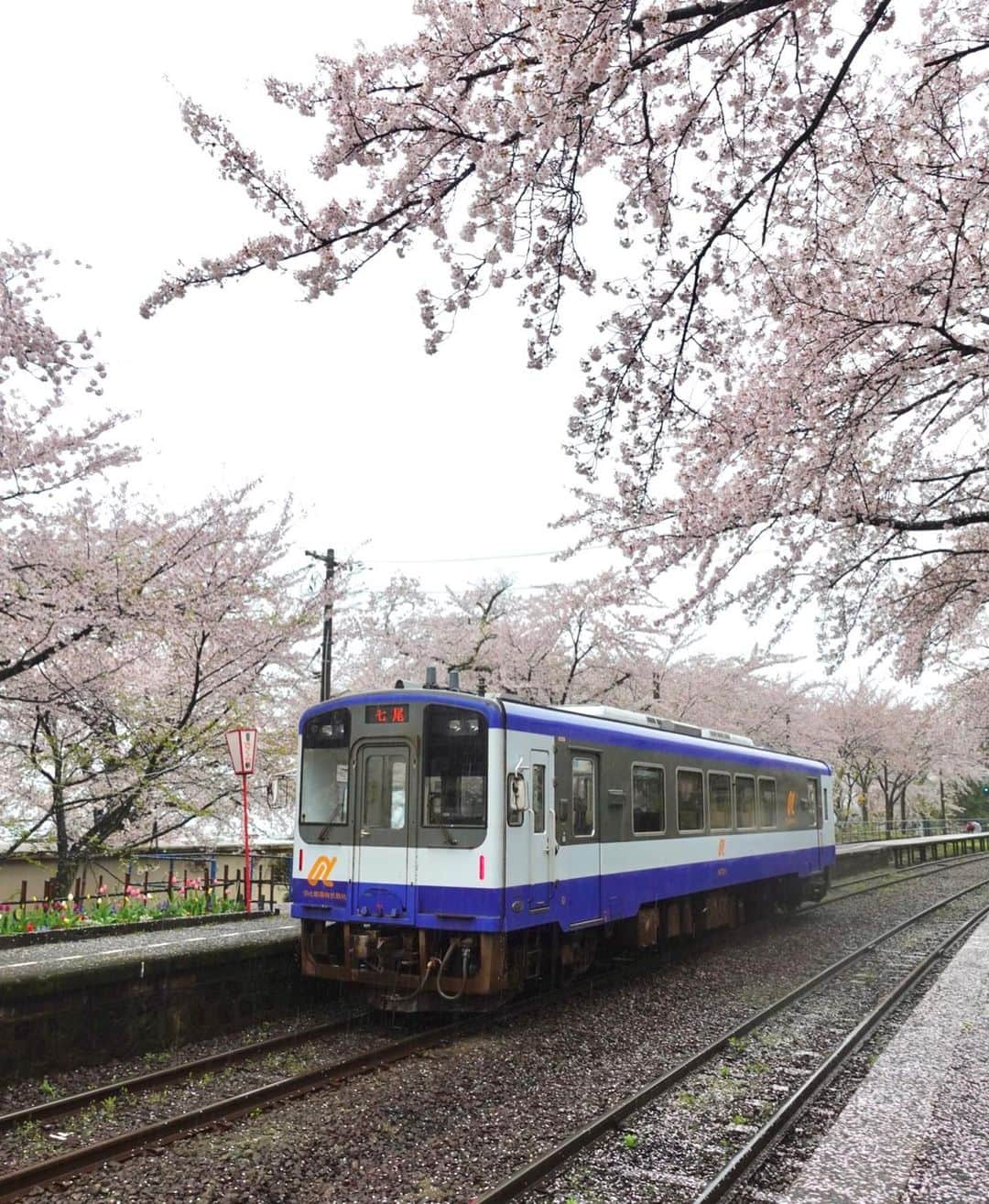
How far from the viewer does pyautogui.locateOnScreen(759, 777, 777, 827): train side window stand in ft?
42.0

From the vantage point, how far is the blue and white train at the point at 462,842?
279 inches

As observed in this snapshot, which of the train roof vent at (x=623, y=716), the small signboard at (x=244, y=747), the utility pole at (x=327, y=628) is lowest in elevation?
the small signboard at (x=244, y=747)

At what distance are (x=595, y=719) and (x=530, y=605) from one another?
13.3 m

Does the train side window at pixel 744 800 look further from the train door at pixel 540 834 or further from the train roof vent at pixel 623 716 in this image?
the train door at pixel 540 834

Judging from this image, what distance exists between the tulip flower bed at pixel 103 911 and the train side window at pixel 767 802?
7211mm

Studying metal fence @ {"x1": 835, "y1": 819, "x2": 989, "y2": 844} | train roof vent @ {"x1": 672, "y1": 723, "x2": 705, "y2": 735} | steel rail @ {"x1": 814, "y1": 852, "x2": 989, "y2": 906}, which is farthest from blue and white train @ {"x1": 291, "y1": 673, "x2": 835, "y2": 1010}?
metal fence @ {"x1": 835, "y1": 819, "x2": 989, "y2": 844}

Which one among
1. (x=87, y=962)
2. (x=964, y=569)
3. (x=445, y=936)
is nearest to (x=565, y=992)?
(x=445, y=936)

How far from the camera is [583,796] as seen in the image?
27.4 ft

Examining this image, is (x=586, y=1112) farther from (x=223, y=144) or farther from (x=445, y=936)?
(x=223, y=144)

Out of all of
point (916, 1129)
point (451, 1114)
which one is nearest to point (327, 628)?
point (451, 1114)

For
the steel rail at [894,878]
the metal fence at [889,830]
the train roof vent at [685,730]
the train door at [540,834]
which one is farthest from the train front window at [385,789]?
the metal fence at [889,830]

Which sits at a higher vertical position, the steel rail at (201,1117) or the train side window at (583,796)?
the train side window at (583,796)

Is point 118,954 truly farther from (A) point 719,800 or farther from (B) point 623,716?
(A) point 719,800

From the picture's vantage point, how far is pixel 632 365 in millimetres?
5223
